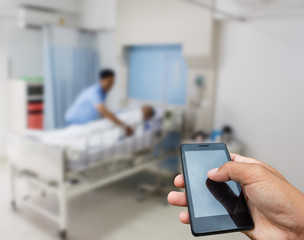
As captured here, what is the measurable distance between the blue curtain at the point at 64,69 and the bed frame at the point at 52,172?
0.95m

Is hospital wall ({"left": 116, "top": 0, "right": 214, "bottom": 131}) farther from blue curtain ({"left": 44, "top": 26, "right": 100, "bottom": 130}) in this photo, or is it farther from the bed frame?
the bed frame

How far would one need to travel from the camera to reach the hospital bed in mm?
1881

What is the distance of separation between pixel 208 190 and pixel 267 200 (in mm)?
114

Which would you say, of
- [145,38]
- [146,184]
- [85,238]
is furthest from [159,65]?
[85,238]

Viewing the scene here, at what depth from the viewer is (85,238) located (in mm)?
2035

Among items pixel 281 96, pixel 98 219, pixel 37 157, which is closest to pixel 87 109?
pixel 37 157

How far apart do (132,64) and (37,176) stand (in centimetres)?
177

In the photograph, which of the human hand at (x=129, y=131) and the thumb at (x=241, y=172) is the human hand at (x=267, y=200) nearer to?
the thumb at (x=241, y=172)

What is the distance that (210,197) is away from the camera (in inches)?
23.2

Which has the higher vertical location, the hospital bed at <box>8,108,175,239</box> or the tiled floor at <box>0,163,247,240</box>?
the hospital bed at <box>8,108,175,239</box>

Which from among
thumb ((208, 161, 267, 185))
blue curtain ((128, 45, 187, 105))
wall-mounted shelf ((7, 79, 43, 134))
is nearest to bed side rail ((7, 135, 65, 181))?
wall-mounted shelf ((7, 79, 43, 134))

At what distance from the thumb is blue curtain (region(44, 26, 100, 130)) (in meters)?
2.73

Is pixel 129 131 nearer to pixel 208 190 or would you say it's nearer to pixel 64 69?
pixel 64 69

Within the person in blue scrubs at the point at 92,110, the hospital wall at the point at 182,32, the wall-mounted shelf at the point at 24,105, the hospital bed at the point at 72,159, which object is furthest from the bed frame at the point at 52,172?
the wall-mounted shelf at the point at 24,105
